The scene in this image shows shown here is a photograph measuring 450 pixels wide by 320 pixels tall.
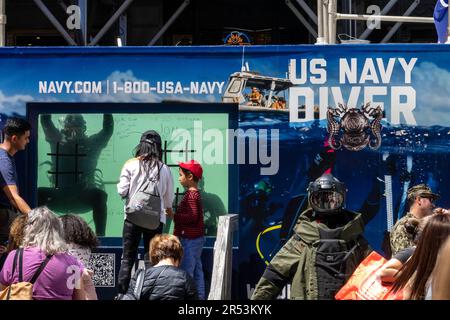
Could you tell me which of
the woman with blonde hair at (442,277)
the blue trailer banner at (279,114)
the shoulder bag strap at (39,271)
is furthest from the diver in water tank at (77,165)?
the woman with blonde hair at (442,277)

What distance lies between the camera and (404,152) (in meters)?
9.20

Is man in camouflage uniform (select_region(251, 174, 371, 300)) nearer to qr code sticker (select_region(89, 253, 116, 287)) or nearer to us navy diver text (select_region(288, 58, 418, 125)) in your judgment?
us navy diver text (select_region(288, 58, 418, 125))

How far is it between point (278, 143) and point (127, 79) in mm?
1555

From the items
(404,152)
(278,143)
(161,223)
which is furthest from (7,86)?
(404,152)

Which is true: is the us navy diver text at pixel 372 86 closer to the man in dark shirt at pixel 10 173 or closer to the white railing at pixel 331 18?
the white railing at pixel 331 18

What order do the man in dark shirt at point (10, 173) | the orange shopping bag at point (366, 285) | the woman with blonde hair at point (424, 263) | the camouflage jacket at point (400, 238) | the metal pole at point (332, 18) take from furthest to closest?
the metal pole at point (332, 18) < the man in dark shirt at point (10, 173) < the camouflage jacket at point (400, 238) < the orange shopping bag at point (366, 285) < the woman with blonde hair at point (424, 263)

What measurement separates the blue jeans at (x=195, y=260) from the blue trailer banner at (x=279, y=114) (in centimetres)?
19

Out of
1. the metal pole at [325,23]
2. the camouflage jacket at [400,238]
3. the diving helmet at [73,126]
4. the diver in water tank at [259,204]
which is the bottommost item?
the camouflage jacket at [400,238]

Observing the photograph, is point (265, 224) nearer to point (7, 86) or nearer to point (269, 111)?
point (269, 111)

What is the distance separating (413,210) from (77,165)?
3.23m

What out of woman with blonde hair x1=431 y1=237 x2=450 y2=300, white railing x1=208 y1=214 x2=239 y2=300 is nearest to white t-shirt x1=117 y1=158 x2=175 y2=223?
white railing x1=208 y1=214 x2=239 y2=300

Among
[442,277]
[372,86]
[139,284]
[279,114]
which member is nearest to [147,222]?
[279,114]

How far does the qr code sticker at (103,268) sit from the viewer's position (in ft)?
30.4

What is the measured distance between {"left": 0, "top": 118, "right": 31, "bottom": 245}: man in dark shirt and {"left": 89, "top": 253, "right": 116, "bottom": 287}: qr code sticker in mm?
824
